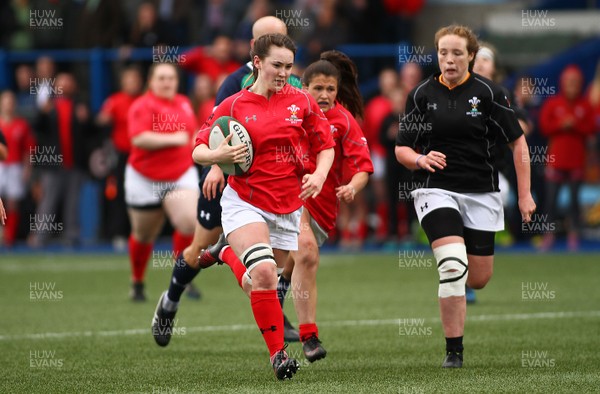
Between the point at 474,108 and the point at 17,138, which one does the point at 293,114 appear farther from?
the point at 17,138

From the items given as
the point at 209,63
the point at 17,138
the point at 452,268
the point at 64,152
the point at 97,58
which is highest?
the point at 97,58

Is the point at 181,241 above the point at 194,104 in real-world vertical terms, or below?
below

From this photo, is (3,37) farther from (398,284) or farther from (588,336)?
(588,336)

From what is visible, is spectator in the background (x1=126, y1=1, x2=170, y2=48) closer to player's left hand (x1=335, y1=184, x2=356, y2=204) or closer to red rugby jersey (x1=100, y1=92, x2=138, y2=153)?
red rugby jersey (x1=100, y1=92, x2=138, y2=153)

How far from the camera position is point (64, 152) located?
19828 millimetres

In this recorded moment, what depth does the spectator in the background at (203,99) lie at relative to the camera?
628 inches

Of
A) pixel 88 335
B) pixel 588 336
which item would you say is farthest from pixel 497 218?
pixel 88 335

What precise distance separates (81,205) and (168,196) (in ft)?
30.0

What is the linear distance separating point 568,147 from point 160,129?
7.50m

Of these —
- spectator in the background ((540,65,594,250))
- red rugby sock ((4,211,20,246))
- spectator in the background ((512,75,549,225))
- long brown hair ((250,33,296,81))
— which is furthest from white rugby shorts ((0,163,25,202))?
long brown hair ((250,33,296,81))

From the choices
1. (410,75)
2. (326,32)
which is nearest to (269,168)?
(410,75)

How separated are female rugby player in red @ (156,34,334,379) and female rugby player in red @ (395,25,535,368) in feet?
2.34

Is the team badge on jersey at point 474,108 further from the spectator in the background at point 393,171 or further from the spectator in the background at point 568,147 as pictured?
the spectator in the background at point 393,171

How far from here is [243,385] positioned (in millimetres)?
7203
